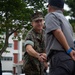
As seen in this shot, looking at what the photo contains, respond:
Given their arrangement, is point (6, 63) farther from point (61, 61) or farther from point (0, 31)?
point (61, 61)

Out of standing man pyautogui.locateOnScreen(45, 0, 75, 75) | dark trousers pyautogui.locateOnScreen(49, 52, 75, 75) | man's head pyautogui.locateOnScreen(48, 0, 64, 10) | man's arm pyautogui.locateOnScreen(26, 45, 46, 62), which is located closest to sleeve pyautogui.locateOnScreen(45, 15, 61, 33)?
standing man pyautogui.locateOnScreen(45, 0, 75, 75)

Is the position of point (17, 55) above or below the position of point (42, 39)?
below

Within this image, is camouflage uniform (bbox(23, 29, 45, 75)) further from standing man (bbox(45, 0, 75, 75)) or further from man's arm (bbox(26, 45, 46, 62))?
standing man (bbox(45, 0, 75, 75))

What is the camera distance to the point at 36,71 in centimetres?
533

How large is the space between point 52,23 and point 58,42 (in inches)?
8.4

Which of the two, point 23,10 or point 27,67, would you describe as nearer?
point 27,67

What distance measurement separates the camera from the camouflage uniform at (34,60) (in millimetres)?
5312

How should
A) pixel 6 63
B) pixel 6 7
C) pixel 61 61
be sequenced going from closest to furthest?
pixel 61 61 → pixel 6 7 → pixel 6 63

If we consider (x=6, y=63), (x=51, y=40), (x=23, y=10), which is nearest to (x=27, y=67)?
(x=51, y=40)

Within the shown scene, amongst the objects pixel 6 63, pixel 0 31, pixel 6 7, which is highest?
pixel 6 7

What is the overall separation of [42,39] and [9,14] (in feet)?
86.5

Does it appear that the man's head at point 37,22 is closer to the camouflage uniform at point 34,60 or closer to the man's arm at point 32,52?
the camouflage uniform at point 34,60

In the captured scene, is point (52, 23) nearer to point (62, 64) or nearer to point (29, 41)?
point (62, 64)

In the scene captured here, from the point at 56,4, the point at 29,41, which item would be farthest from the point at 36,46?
the point at 56,4
